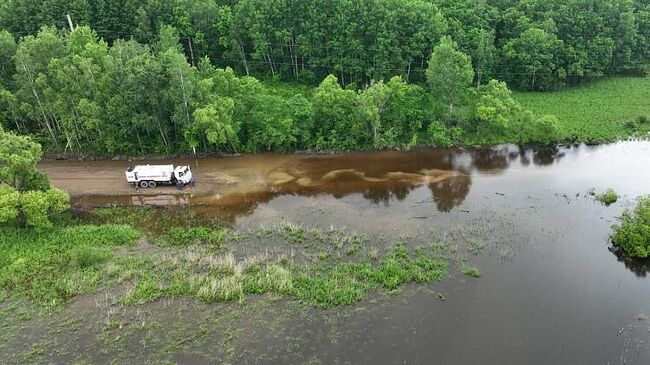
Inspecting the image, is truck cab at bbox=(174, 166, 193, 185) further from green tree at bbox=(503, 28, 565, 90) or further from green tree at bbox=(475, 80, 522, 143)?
green tree at bbox=(503, 28, 565, 90)

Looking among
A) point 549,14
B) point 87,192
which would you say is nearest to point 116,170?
point 87,192

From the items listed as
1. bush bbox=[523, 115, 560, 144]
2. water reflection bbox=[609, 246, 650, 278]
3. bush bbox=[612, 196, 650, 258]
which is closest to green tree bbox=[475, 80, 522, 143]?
bush bbox=[523, 115, 560, 144]

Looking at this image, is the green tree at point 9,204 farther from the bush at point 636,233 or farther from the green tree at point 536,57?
the green tree at point 536,57

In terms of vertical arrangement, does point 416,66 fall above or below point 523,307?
above

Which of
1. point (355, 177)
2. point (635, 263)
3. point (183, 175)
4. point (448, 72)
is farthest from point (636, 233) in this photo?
point (183, 175)

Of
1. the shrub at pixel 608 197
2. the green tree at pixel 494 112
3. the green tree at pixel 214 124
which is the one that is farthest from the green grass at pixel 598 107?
the green tree at pixel 214 124

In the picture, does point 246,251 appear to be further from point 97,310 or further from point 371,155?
point 371,155

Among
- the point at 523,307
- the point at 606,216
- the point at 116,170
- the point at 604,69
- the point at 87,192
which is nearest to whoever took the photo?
the point at 523,307
